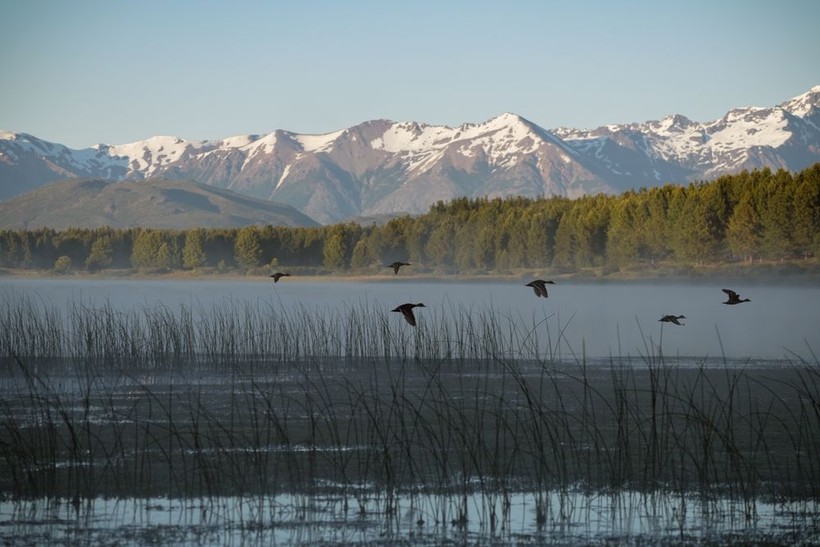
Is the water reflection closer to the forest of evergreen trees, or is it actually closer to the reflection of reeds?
the reflection of reeds

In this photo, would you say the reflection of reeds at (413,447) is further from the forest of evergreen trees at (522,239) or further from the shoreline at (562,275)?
the forest of evergreen trees at (522,239)

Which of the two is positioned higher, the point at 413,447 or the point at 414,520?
the point at 413,447

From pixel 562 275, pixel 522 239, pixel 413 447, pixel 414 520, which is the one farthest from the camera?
pixel 522 239

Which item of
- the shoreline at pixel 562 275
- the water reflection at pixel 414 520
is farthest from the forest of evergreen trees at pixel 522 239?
the water reflection at pixel 414 520

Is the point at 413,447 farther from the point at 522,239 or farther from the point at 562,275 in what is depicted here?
the point at 522,239

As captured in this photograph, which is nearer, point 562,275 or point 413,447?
point 413,447

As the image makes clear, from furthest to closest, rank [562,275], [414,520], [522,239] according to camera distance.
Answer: [522,239] → [562,275] → [414,520]

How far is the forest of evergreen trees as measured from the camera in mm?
95188

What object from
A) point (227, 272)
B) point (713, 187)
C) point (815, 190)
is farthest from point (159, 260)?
A: point (815, 190)

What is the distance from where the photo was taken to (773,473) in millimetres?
13055

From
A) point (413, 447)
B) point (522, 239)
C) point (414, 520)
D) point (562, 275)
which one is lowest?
point (414, 520)

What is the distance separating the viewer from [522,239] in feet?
420

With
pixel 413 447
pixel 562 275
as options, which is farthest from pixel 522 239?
pixel 413 447

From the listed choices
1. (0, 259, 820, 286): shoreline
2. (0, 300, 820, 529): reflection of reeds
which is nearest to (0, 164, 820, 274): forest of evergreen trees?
(0, 259, 820, 286): shoreline
